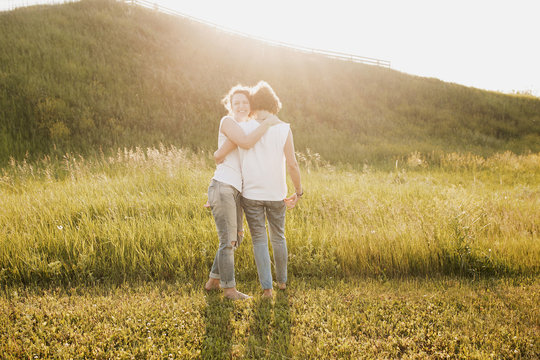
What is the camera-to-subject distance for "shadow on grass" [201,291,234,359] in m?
2.82

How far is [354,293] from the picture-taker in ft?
12.4

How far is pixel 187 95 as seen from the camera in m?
17.6

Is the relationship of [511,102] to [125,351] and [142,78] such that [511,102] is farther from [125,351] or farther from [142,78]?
[125,351]

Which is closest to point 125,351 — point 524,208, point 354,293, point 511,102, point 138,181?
point 354,293

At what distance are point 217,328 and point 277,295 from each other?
2.85 feet

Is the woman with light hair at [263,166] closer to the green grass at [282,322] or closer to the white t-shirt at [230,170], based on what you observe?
the white t-shirt at [230,170]

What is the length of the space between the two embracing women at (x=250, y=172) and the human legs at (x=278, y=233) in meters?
0.01

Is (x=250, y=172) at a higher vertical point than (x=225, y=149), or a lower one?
lower

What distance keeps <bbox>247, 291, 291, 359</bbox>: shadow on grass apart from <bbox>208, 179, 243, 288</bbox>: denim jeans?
0.48m

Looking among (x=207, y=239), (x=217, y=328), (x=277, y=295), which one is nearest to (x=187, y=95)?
(x=207, y=239)

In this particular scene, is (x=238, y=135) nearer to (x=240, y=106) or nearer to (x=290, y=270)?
(x=240, y=106)

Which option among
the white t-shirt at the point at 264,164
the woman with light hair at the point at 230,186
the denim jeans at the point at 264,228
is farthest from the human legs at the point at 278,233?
the woman with light hair at the point at 230,186

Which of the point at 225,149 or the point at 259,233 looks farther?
the point at 259,233

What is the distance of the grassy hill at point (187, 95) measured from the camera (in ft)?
43.9
